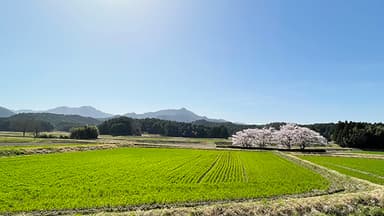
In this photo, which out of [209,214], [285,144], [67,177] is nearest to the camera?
[209,214]

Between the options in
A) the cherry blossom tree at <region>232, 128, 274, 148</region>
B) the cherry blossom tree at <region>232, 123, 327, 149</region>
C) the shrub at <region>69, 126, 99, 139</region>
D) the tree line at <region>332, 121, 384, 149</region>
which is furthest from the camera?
the shrub at <region>69, 126, 99, 139</region>

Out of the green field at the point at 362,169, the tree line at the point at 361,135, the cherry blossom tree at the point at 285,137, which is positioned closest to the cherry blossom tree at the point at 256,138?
the cherry blossom tree at the point at 285,137

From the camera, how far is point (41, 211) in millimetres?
15180

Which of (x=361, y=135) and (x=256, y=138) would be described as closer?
(x=361, y=135)

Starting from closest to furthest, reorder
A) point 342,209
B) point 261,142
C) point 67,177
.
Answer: point 342,209 < point 67,177 < point 261,142

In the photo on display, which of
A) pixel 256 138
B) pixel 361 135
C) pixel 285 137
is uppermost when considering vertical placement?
pixel 361 135

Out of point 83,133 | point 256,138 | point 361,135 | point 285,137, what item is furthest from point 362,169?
point 83,133

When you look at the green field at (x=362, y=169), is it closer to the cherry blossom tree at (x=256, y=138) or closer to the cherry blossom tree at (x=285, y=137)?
the cherry blossom tree at (x=285, y=137)

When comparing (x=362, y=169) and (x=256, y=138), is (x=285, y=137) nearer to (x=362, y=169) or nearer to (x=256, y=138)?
(x=256, y=138)

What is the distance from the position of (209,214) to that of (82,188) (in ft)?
33.9

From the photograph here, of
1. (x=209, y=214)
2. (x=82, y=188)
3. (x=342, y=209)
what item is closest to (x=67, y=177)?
(x=82, y=188)

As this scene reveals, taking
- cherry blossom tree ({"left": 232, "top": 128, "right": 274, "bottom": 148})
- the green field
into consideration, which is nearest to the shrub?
cherry blossom tree ({"left": 232, "top": 128, "right": 274, "bottom": 148})

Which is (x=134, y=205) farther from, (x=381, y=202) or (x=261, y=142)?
(x=261, y=142)

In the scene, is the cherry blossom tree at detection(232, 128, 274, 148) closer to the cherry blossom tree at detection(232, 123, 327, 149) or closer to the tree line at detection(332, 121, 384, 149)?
the cherry blossom tree at detection(232, 123, 327, 149)
